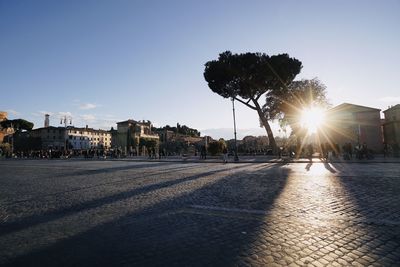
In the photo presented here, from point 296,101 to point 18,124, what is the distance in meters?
103

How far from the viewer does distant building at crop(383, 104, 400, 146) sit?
44.2 meters

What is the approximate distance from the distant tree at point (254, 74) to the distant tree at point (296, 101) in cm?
353

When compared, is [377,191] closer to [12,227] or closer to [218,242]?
[218,242]

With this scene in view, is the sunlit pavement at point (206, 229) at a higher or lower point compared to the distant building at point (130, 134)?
lower

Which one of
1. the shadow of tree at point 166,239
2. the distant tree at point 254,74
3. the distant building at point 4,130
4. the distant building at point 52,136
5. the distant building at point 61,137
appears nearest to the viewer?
the shadow of tree at point 166,239

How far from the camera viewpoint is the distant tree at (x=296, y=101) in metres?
41.0

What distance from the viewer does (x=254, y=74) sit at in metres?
36.2

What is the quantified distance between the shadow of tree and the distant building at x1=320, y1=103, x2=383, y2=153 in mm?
38473

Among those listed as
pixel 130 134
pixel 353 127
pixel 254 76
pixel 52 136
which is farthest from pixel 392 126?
pixel 52 136

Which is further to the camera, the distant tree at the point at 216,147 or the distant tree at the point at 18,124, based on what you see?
the distant tree at the point at 18,124

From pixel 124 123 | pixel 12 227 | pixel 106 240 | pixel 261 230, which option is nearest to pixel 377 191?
pixel 261 230

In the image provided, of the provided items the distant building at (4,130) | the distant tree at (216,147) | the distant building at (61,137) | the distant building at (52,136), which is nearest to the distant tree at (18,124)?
the distant building at (4,130)

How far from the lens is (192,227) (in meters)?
4.98

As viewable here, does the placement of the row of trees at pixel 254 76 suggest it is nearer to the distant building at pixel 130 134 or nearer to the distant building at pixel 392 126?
the distant building at pixel 392 126
